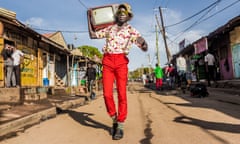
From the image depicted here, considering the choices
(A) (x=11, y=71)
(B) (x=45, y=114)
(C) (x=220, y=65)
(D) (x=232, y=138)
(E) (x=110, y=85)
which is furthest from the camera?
(C) (x=220, y=65)

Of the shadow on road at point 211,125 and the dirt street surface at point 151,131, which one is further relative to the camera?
the shadow on road at point 211,125

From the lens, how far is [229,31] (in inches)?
722

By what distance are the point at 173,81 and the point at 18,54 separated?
8919 millimetres

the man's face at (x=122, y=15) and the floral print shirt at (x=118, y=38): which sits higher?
the man's face at (x=122, y=15)

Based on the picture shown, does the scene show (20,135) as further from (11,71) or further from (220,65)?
(220,65)

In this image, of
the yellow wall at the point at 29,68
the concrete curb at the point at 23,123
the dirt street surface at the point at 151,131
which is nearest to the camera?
the dirt street surface at the point at 151,131

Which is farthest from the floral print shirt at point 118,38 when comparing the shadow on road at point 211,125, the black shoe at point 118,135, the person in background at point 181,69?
the person in background at point 181,69

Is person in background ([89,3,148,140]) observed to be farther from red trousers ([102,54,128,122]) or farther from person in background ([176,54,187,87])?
person in background ([176,54,187,87])

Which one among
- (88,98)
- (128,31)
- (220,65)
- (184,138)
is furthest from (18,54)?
(220,65)

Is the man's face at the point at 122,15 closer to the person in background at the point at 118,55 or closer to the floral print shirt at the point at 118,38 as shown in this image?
the person in background at the point at 118,55

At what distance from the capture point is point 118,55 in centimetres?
460

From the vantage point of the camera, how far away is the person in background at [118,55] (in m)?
4.53

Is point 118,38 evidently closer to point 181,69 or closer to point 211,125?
point 211,125

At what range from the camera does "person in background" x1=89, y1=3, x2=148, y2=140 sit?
4.53 meters
